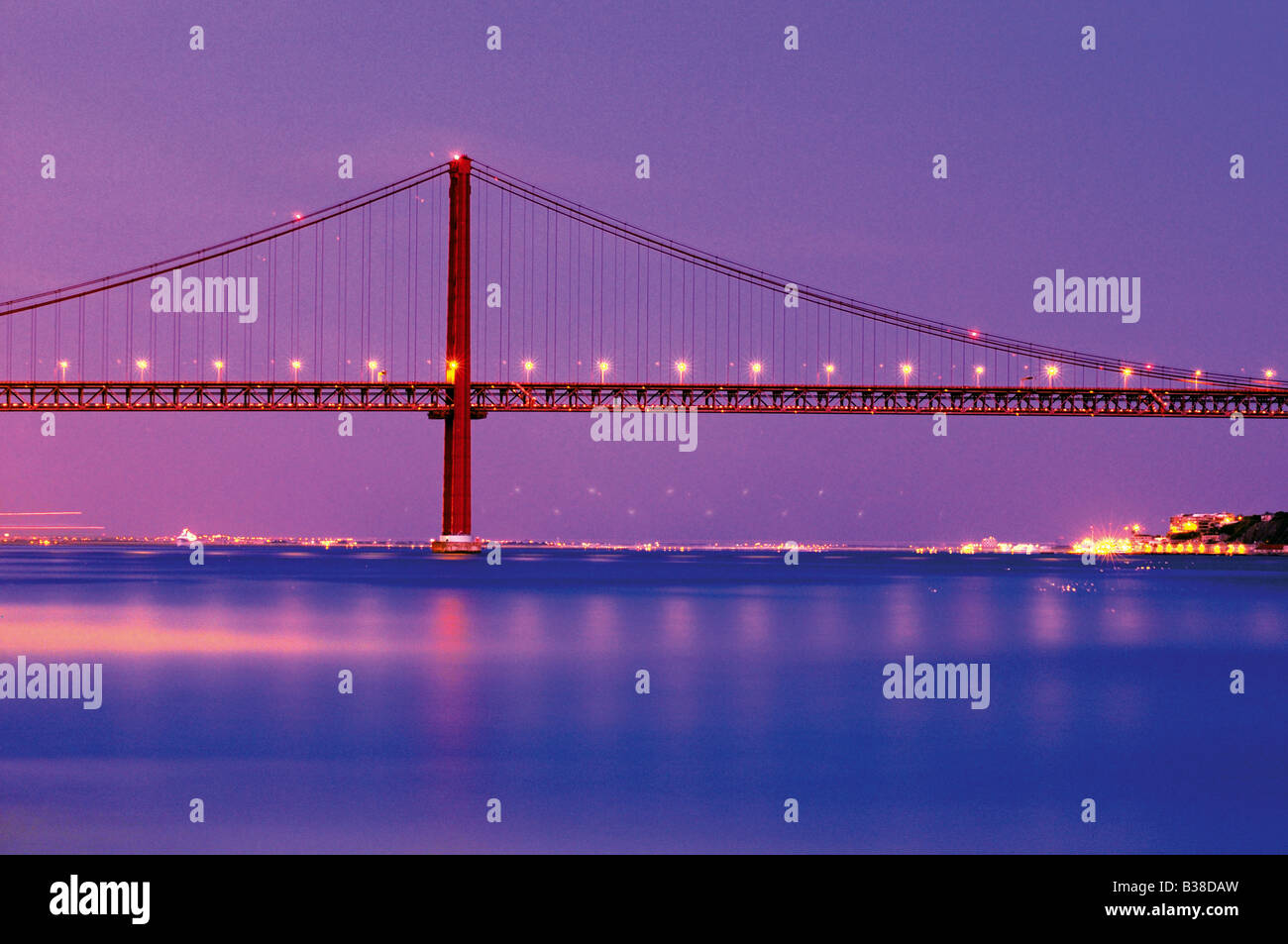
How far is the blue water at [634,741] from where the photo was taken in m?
10.6

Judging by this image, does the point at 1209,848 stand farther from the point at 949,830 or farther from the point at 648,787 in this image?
the point at 648,787

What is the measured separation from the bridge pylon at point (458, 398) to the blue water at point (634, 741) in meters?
28.8

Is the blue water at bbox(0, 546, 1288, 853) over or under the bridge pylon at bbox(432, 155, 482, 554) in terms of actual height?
under

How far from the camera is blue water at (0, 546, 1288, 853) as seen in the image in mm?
10602

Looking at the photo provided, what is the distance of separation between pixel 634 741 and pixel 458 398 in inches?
1935

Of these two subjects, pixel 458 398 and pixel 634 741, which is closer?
pixel 634 741

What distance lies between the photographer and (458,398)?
6344 cm

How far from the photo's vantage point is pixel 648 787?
12.6 metres

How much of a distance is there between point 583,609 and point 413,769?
28.4 m

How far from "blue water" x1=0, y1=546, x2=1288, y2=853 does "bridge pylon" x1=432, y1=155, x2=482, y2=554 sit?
2880 cm

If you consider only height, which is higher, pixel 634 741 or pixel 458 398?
pixel 458 398

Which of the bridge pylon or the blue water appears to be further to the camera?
the bridge pylon
